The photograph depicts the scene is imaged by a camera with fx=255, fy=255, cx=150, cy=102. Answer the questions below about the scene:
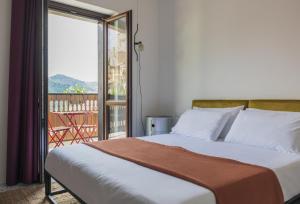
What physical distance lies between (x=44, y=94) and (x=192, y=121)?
1779mm

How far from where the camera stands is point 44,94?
3047 mm

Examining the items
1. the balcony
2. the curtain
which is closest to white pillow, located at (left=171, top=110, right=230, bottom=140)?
the curtain

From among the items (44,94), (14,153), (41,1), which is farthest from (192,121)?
(41,1)

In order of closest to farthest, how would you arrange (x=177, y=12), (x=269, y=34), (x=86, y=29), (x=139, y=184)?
1. (x=139, y=184)
2. (x=269, y=34)
3. (x=177, y=12)
4. (x=86, y=29)

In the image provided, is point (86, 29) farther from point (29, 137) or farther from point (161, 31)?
point (29, 137)

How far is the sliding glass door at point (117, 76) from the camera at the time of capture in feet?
11.5

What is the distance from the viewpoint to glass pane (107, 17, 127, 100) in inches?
142

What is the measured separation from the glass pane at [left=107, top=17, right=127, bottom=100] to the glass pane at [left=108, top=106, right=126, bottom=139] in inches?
6.8

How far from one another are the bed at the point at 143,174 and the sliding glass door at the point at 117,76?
3.59 ft

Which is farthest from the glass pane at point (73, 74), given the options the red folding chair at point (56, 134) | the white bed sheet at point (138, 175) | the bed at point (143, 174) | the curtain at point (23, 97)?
the white bed sheet at point (138, 175)

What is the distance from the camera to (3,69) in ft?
9.25

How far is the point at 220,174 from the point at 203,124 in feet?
4.38

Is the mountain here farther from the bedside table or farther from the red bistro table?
the bedside table

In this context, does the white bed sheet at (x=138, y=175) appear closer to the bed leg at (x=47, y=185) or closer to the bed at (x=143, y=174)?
the bed at (x=143, y=174)
